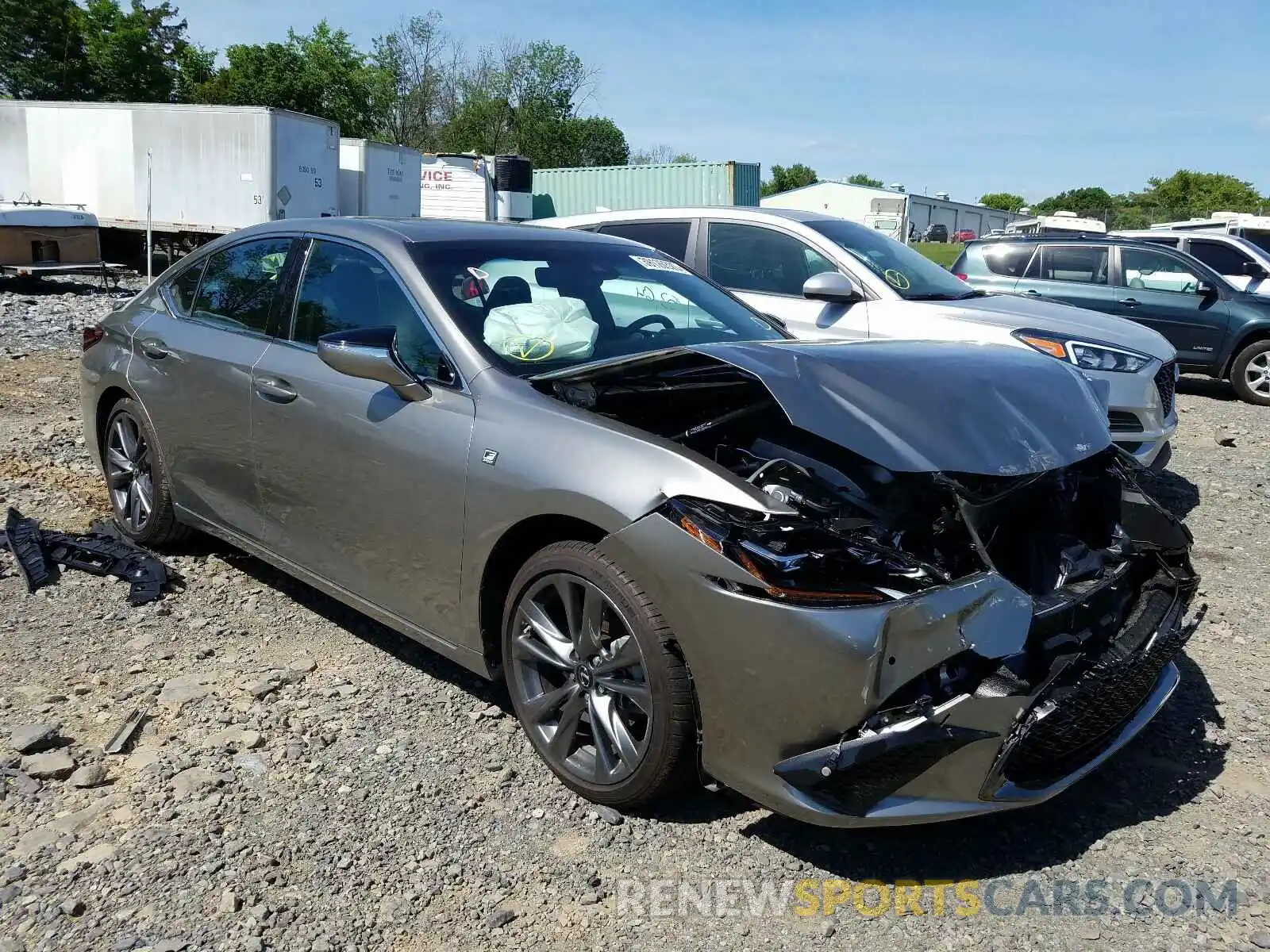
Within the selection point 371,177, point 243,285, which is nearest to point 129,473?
point 243,285

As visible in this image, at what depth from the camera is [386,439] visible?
3473 millimetres

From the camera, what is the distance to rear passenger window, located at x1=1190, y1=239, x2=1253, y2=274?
42.1 feet

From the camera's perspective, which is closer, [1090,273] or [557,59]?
[1090,273]

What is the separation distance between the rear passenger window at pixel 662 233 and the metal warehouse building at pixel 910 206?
53460 millimetres

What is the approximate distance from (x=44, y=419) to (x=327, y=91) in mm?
49498

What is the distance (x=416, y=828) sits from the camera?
291 cm

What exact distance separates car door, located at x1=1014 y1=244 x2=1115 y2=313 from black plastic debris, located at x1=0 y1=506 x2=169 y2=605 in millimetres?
10003

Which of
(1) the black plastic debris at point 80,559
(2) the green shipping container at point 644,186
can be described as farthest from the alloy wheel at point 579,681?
(2) the green shipping container at point 644,186

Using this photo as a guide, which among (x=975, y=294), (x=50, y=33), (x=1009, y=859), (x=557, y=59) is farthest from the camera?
(x=557, y=59)

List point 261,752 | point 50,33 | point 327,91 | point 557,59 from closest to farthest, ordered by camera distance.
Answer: point 261,752, point 50,33, point 327,91, point 557,59

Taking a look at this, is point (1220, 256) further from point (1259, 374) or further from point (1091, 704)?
point (1091, 704)

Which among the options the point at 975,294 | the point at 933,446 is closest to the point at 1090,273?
the point at 975,294

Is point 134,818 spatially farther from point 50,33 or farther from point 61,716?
point 50,33

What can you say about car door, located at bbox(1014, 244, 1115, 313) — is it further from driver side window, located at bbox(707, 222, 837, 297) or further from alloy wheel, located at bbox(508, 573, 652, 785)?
alloy wheel, located at bbox(508, 573, 652, 785)
